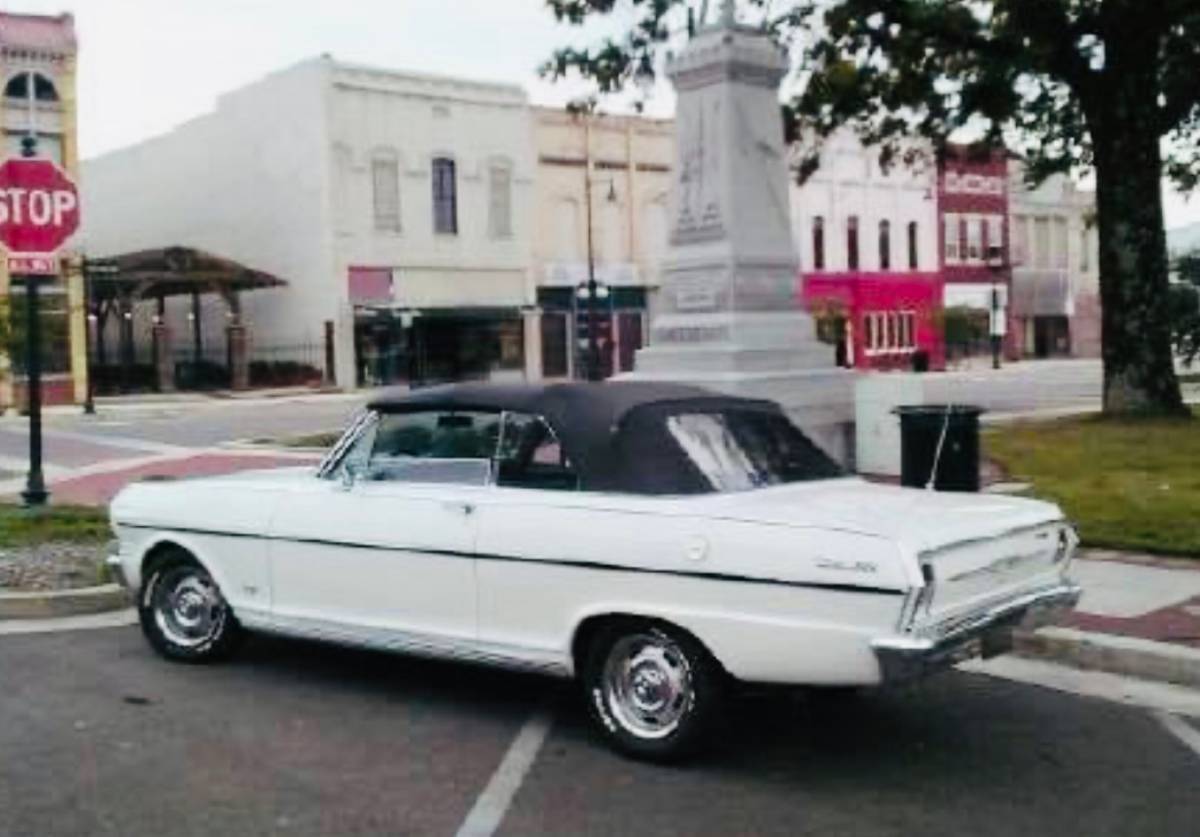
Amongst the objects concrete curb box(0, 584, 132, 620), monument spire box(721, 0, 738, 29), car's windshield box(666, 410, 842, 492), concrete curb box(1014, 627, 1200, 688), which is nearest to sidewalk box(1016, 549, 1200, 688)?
concrete curb box(1014, 627, 1200, 688)

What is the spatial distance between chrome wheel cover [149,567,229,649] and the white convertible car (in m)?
0.01

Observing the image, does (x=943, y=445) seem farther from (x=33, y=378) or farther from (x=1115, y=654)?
(x=33, y=378)

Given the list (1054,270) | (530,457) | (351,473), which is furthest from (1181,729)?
(1054,270)

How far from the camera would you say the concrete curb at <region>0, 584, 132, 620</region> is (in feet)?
30.0

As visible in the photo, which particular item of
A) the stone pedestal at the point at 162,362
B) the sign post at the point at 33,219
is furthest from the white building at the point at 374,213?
the sign post at the point at 33,219

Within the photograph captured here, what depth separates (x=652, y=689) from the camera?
593cm

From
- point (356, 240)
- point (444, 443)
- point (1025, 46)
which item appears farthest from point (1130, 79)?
point (356, 240)

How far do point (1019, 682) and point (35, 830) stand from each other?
14.6ft

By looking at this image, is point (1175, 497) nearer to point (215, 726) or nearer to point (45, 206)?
point (215, 726)

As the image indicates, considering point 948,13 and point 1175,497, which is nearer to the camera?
point 1175,497

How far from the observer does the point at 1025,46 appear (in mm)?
21031

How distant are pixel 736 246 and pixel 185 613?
9.33 metres

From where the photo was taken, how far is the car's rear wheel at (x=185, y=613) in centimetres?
760

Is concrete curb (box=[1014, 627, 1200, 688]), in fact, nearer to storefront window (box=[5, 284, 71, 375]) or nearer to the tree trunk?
the tree trunk
